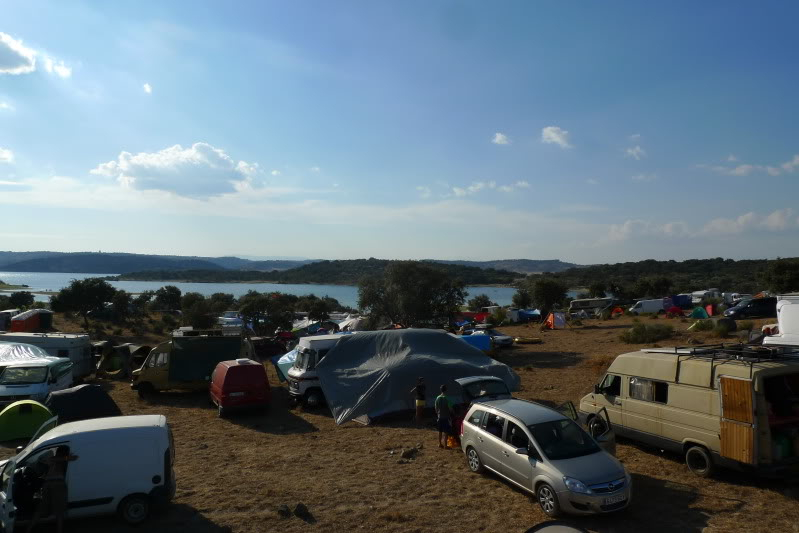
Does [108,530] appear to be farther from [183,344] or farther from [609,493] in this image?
[183,344]

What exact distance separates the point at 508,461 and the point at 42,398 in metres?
14.3

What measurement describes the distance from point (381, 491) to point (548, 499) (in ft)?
9.22

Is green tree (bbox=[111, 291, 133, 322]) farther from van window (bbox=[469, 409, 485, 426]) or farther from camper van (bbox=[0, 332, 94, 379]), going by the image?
van window (bbox=[469, 409, 485, 426])

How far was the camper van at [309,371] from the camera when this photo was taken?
16688mm

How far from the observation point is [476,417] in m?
10.2

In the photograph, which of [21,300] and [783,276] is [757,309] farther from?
[21,300]

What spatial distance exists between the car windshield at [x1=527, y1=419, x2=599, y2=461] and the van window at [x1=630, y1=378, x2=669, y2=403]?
246cm

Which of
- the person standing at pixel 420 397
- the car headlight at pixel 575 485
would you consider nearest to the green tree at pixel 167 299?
the person standing at pixel 420 397

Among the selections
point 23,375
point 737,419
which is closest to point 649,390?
point 737,419

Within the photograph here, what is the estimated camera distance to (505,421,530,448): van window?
8.72 meters

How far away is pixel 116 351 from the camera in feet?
79.0

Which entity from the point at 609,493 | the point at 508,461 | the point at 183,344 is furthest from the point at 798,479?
the point at 183,344

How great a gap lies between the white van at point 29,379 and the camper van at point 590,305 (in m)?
48.9

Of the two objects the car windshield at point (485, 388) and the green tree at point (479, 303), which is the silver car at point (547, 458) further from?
the green tree at point (479, 303)
